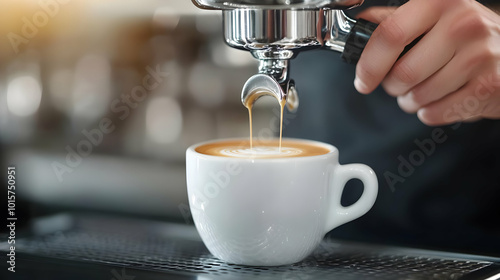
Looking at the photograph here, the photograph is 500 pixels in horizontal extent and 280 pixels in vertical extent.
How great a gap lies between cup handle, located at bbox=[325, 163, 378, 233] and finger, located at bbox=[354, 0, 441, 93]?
9 centimetres

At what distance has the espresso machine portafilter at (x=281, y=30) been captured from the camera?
1.51 feet

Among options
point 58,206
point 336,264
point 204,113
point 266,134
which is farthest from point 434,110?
point 58,206

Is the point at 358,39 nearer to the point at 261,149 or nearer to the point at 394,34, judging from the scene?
the point at 394,34

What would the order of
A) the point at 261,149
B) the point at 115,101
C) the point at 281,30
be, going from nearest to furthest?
the point at 281,30 → the point at 261,149 → the point at 115,101

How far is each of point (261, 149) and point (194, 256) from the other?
123mm

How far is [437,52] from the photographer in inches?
21.0

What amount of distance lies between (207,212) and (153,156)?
0.88 meters

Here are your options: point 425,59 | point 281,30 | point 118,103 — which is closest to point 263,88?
point 281,30

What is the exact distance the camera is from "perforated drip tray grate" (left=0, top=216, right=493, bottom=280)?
50cm

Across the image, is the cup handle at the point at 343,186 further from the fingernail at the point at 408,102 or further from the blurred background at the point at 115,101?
the blurred background at the point at 115,101

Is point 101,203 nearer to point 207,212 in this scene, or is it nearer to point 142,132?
point 142,132

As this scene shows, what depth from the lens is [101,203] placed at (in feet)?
4.59

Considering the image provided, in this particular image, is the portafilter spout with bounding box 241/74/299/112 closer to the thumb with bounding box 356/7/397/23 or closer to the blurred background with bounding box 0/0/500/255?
the thumb with bounding box 356/7/397/23

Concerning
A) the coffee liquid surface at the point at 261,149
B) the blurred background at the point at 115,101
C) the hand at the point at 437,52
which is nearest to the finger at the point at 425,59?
the hand at the point at 437,52
